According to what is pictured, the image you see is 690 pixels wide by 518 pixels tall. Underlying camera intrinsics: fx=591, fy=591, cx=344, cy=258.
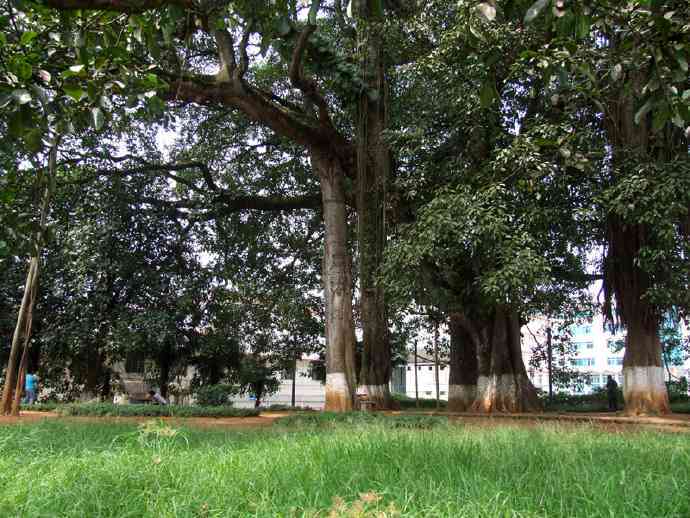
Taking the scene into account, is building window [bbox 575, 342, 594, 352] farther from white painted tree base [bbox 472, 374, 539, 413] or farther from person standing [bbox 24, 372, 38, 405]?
person standing [bbox 24, 372, 38, 405]

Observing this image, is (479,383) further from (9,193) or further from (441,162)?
(9,193)

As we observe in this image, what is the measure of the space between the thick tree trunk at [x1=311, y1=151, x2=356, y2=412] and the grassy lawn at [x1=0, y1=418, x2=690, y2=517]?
7139 millimetres

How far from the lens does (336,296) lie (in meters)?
12.6

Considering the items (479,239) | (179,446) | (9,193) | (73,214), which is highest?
(73,214)

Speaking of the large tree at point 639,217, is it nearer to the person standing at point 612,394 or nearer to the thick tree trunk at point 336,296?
the thick tree trunk at point 336,296

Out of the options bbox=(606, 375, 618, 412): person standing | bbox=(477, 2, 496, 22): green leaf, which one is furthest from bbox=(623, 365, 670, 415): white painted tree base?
bbox=(477, 2, 496, 22): green leaf

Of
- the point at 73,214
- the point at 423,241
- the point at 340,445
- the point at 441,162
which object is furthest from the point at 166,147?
the point at 340,445

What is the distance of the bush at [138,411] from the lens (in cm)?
1184

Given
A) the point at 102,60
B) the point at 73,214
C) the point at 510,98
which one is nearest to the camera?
the point at 102,60

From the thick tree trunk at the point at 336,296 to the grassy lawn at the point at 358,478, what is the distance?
23.4 feet

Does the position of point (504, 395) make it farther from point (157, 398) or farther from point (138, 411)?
point (157, 398)

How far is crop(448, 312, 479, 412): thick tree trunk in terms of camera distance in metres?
14.7

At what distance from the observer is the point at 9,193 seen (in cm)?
336

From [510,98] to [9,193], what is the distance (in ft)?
33.7
